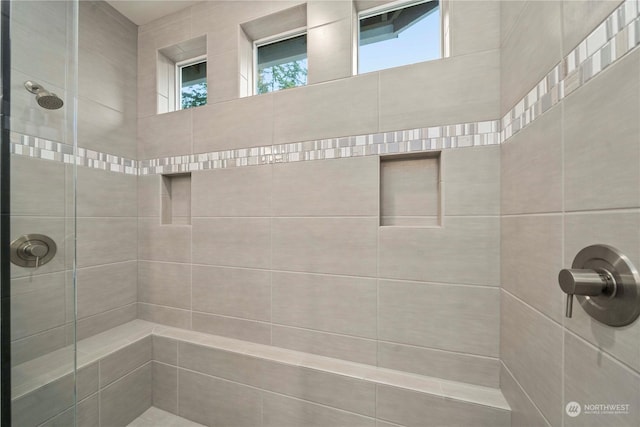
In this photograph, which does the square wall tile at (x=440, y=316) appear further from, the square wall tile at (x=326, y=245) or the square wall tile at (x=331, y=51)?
the square wall tile at (x=331, y=51)

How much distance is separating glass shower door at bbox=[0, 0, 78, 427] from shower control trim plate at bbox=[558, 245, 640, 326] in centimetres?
149

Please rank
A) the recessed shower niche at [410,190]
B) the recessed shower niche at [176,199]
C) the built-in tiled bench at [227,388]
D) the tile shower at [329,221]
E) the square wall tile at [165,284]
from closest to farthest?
the tile shower at [329,221] < the built-in tiled bench at [227,388] < the recessed shower niche at [410,190] < the square wall tile at [165,284] < the recessed shower niche at [176,199]

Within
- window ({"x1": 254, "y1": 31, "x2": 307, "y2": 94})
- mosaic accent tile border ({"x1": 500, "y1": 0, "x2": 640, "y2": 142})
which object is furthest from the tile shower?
window ({"x1": 254, "y1": 31, "x2": 307, "y2": 94})

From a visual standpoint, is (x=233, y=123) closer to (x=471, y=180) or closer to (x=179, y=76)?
(x=179, y=76)

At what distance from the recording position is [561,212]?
674mm

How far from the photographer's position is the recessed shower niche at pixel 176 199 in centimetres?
176

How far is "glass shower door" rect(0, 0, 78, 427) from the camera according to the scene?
2.54 feet

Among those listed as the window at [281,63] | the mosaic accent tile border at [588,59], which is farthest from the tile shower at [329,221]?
the window at [281,63]

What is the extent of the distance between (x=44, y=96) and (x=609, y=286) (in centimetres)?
165

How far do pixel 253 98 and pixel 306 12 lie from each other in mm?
605

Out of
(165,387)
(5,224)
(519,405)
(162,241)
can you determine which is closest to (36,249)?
(5,224)

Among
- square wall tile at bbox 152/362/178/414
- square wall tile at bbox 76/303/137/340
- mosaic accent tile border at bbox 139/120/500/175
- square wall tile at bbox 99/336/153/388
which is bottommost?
square wall tile at bbox 152/362/178/414

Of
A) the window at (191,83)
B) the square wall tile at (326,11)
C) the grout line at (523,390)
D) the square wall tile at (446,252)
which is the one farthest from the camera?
the window at (191,83)

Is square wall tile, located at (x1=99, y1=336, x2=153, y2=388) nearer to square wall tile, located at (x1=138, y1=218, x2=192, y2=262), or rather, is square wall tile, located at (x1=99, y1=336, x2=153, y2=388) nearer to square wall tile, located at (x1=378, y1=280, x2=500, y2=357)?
square wall tile, located at (x1=138, y1=218, x2=192, y2=262)
